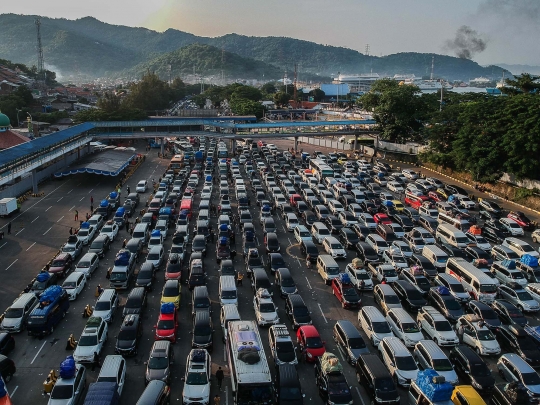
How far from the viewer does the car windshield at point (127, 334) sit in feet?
65.3

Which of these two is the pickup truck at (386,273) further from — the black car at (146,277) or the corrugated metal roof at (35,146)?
the corrugated metal roof at (35,146)

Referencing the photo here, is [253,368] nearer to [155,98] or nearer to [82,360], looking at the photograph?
[82,360]

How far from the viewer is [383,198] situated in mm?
44250

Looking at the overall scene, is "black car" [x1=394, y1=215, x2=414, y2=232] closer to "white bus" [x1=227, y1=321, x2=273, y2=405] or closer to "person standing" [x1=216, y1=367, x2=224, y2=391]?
"white bus" [x1=227, y1=321, x2=273, y2=405]

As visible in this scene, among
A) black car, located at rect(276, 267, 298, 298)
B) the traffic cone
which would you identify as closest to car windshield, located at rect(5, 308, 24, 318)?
the traffic cone

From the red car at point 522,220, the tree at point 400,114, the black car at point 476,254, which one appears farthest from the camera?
the tree at point 400,114

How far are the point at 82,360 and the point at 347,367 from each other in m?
11.2

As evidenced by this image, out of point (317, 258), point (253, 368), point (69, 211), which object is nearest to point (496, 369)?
point (253, 368)

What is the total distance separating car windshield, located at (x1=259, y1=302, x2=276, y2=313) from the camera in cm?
2270

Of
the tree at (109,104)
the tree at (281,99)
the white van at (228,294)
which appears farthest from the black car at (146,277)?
the tree at (281,99)

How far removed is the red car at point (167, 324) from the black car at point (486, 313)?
588 inches

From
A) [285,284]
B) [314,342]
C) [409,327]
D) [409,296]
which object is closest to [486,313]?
[409,296]

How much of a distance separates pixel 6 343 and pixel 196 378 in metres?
9.19

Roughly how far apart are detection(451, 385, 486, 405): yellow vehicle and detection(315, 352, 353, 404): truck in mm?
3772
